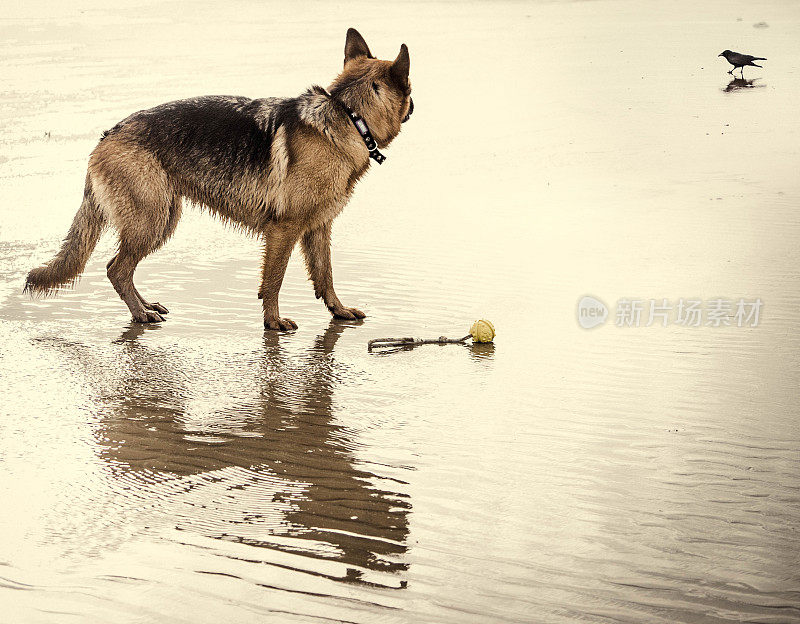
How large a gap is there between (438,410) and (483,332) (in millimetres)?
1187

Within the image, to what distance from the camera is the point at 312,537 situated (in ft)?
12.4

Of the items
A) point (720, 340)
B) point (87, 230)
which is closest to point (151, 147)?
point (87, 230)

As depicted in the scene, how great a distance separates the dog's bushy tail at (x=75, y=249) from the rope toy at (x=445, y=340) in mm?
2087

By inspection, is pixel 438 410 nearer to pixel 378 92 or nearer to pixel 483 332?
pixel 483 332

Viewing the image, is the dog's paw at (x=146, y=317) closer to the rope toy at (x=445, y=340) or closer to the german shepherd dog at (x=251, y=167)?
the german shepherd dog at (x=251, y=167)

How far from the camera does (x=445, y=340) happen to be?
6.35 meters

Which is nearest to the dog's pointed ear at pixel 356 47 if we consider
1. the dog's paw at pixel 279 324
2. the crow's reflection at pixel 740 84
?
the dog's paw at pixel 279 324

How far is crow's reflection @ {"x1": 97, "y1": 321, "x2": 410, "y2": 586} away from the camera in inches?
151

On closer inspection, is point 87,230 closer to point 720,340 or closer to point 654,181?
point 720,340

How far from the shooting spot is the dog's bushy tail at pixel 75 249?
710 cm

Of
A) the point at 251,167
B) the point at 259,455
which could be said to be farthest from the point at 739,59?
the point at 259,455

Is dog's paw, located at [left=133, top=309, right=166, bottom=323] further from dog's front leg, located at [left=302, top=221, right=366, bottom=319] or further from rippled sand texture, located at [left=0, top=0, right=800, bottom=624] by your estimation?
dog's front leg, located at [left=302, top=221, right=366, bottom=319]

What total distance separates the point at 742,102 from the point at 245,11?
1491 cm

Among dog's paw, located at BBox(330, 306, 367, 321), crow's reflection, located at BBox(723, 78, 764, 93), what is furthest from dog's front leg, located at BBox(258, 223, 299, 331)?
crow's reflection, located at BBox(723, 78, 764, 93)
